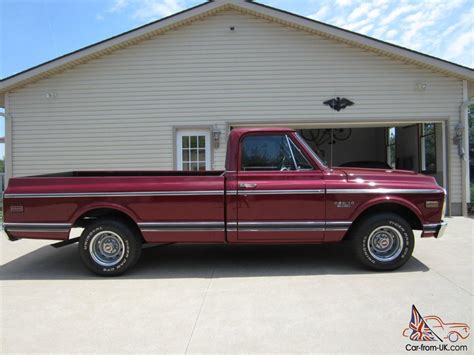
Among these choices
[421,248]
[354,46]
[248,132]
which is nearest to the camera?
[248,132]

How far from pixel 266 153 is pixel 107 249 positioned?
8.48 feet

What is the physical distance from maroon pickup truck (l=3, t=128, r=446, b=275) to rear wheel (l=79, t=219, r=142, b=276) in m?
0.01

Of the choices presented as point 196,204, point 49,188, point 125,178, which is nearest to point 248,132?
point 196,204

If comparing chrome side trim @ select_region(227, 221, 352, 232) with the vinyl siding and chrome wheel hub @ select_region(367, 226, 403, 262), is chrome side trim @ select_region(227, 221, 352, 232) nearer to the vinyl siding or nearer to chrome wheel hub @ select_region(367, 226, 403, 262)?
chrome wheel hub @ select_region(367, 226, 403, 262)

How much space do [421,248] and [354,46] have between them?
5886mm

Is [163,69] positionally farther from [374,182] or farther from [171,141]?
[374,182]

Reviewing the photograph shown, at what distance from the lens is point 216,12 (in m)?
10.1

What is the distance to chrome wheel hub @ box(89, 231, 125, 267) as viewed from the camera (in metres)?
5.12

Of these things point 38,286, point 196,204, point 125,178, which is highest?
point 125,178

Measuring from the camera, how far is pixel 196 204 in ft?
16.5

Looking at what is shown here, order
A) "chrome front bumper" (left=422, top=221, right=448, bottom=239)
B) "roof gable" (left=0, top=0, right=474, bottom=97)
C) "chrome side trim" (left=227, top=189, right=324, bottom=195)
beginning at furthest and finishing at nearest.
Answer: "roof gable" (left=0, top=0, right=474, bottom=97) → "chrome front bumper" (left=422, top=221, right=448, bottom=239) → "chrome side trim" (left=227, top=189, right=324, bottom=195)

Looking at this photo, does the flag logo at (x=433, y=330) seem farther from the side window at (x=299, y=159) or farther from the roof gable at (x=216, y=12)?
the roof gable at (x=216, y=12)

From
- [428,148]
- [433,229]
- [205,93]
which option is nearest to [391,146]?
[428,148]

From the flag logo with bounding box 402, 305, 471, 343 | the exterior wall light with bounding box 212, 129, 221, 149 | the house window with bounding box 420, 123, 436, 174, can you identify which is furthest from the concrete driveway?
the house window with bounding box 420, 123, 436, 174
